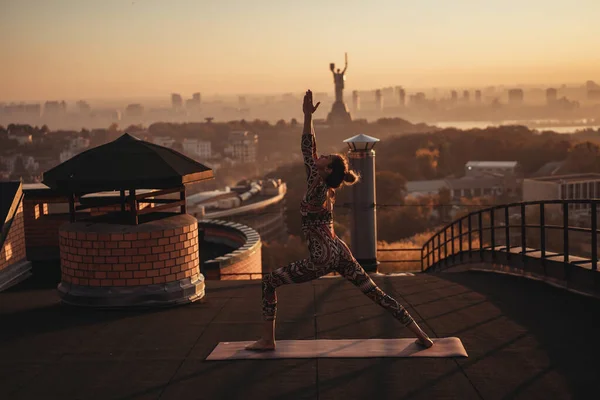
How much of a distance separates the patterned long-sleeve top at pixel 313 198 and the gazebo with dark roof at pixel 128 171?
280 centimetres

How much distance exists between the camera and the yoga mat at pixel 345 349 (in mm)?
6473

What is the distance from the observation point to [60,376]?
20.2 ft

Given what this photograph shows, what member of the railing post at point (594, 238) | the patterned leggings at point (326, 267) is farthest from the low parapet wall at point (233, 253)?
the patterned leggings at point (326, 267)

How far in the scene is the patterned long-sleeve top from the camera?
628cm

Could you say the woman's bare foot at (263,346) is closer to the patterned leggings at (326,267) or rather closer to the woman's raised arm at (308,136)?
the patterned leggings at (326,267)

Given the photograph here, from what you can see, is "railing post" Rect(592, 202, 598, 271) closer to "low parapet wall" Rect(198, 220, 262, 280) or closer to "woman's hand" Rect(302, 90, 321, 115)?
"woman's hand" Rect(302, 90, 321, 115)

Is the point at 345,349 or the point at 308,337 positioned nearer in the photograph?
the point at 345,349

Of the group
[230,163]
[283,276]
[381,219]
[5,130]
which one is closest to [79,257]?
[283,276]

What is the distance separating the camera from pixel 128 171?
8.76 meters

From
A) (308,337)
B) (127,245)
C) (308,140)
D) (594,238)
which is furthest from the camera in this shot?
(127,245)

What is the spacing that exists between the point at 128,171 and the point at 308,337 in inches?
121

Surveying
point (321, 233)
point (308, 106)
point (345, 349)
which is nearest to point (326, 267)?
point (321, 233)

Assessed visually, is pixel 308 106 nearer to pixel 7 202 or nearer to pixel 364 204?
pixel 7 202

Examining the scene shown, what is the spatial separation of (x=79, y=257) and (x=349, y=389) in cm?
449
